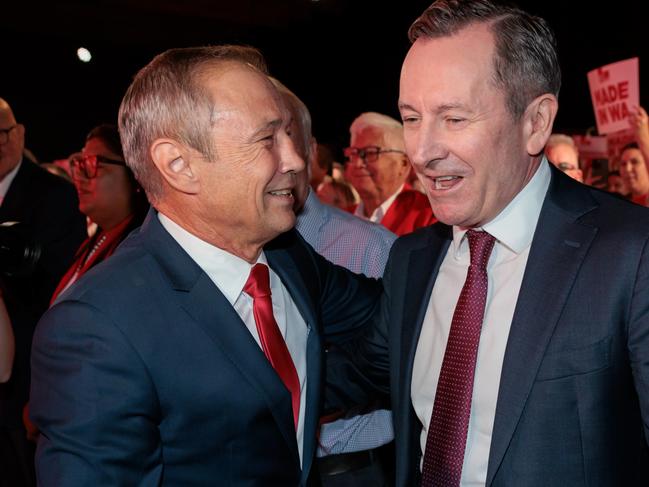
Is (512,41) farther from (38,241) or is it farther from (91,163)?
(38,241)

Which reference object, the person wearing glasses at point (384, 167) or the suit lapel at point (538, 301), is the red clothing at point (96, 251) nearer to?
the person wearing glasses at point (384, 167)

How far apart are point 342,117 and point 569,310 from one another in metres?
10.1

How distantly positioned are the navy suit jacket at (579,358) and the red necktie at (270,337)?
0.44 metres

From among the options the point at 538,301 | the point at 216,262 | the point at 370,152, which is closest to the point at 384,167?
the point at 370,152

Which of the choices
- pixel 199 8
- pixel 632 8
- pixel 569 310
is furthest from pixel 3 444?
pixel 199 8

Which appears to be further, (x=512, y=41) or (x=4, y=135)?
(x=4, y=135)

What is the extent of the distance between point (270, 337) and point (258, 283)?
13 centimetres

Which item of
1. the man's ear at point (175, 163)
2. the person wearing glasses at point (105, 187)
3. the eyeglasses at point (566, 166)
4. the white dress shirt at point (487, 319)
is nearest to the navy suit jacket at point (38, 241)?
the person wearing glasses at point (105, 187)

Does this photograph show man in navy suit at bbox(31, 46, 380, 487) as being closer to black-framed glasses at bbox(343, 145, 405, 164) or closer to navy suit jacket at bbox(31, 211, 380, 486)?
navy suit jacket at bbox(31, 211, 380, 486)

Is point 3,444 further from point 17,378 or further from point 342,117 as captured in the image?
point 342,117

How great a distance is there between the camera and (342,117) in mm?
11352

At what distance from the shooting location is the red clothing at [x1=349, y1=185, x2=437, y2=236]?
4164 mm

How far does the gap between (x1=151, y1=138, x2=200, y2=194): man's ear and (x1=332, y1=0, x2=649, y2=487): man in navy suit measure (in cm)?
47

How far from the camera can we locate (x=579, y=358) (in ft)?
4.56
